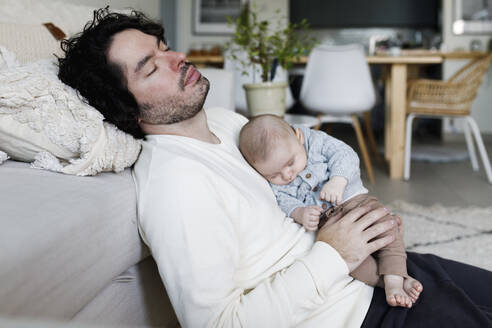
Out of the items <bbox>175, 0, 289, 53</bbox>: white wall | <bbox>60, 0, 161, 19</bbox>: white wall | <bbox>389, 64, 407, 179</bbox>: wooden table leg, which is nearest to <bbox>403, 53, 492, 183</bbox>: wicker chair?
<bbox>389, 64, 407, 179</bbox>: wooden table leg

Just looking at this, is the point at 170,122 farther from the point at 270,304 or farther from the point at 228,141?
the point at 270,304

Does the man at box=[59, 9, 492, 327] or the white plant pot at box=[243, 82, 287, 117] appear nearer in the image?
the man at box=[59, 9, 492, 327]

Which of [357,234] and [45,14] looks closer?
[357,234]

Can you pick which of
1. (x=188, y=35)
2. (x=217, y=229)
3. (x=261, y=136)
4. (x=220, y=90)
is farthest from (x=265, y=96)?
(x=188, y=35)

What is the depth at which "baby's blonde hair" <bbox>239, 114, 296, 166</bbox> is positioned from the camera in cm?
110

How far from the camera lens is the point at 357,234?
92 centimetres

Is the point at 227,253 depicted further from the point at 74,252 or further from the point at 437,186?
the point at 437,186

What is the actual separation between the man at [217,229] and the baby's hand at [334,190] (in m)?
0.10

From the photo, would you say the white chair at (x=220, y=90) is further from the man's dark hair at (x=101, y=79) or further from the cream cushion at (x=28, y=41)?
the man's dark hair at (x=101, y=79)

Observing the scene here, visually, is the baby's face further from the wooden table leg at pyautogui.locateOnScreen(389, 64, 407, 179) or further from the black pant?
the wooden table leg at pyautogui.locateOnScreen(389, 64, 407, 179)

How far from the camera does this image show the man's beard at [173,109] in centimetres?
105

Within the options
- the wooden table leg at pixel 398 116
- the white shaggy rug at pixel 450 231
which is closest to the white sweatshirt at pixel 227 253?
the white shaggy rug at pixel 450 231

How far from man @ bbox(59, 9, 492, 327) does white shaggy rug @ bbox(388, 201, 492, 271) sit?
0.93 metres

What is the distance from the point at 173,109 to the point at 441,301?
71cm
